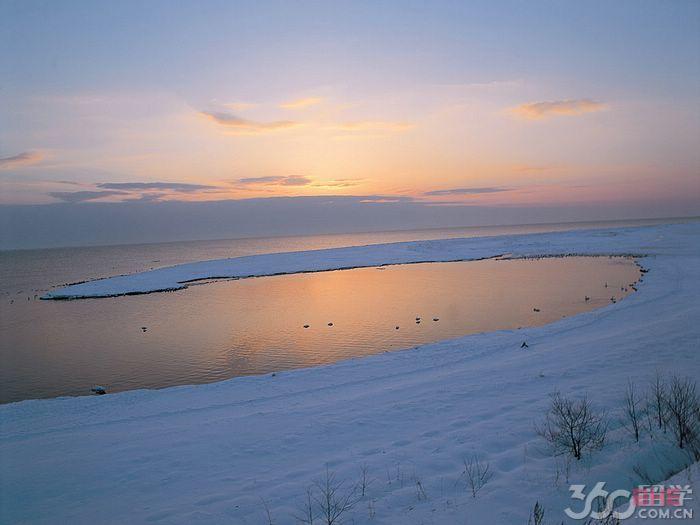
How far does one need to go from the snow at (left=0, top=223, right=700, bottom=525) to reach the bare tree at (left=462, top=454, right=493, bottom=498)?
94 millimetres

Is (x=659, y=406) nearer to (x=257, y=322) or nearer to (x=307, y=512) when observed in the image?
(x=307, y=512)

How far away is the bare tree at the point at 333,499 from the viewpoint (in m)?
5.33

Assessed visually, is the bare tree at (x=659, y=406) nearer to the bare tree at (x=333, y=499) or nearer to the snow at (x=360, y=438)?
the snow at (x=360, y=438)

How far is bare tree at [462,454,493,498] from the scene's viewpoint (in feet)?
18.5

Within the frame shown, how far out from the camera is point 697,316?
14.5 meters

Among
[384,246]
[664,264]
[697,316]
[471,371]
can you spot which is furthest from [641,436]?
[384,246]

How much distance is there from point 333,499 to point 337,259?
4760 centimetres

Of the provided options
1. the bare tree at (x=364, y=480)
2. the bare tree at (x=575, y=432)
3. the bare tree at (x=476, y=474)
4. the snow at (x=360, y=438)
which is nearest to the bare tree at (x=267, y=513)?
the snow at (x=360, y=438)

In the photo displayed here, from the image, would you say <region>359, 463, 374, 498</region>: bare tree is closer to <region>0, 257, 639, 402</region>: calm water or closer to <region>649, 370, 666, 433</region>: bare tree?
<region>649, 370, 666, 433</region>: bare tree

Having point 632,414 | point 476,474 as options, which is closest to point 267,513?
point 476,474

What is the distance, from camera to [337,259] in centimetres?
5319

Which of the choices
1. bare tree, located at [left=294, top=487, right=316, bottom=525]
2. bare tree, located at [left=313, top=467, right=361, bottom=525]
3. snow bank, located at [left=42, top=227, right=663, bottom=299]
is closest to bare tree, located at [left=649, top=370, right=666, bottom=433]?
bare tree, located at [left=313, top=467, right=361, bottom=525]

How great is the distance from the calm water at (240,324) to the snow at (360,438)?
10.1 feet

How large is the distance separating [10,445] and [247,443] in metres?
5.20
